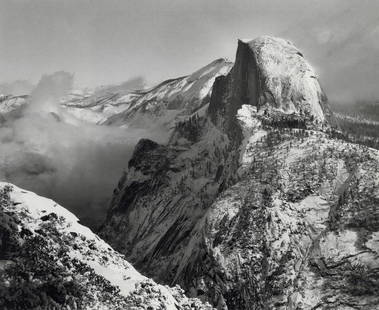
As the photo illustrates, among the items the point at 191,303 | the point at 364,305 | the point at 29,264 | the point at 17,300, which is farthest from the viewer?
the point at 364,305

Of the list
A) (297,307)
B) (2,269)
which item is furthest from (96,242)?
(297,307)

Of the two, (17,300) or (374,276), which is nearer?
(17,300)

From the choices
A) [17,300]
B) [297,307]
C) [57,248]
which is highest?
[297,307]

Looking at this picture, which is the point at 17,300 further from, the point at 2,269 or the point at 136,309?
the point at 136,309

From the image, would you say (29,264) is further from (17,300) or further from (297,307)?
(297,307)

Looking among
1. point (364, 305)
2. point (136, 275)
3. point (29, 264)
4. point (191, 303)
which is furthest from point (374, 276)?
point (29, 264)

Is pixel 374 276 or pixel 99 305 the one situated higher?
pixel 374 276

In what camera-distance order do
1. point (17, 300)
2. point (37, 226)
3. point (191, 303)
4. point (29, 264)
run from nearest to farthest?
point (17, 300) < point (29, 264) < point (37, 226) < point (191, 303)
